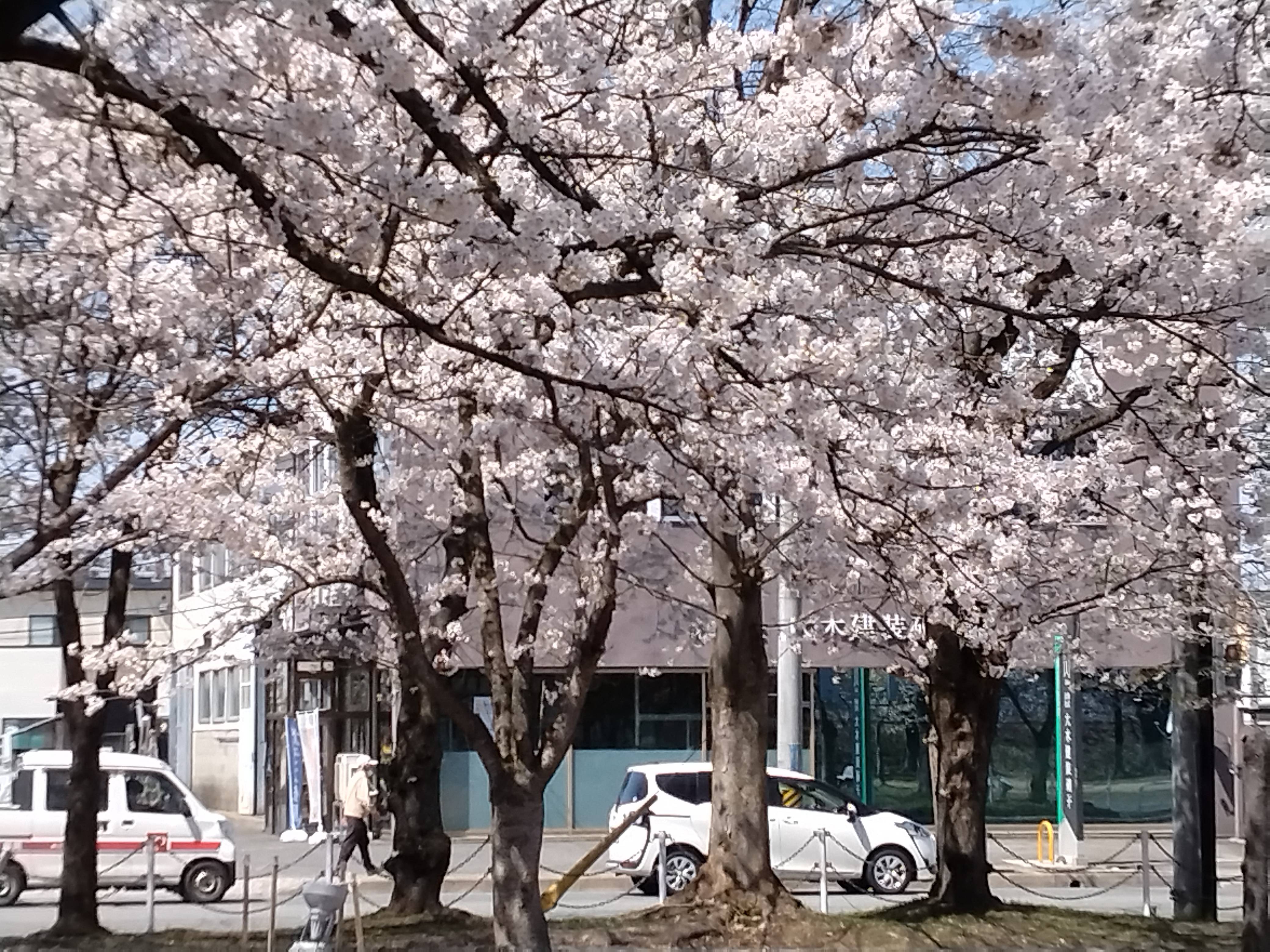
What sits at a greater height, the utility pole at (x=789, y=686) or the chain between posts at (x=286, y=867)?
the utility pole at (x=789, y=686)

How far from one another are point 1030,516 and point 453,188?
269 inches

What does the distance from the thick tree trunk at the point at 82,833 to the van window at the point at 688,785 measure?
7839mm

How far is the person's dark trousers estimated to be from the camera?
15.8m

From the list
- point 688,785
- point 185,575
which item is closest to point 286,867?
point 688,785

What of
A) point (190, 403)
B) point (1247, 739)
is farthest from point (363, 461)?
point (1247, 739)

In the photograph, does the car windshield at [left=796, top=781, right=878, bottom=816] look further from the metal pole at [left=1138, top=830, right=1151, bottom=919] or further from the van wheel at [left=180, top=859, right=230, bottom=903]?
the van wheel at [left=180, top=859, right=230, bottom=903]

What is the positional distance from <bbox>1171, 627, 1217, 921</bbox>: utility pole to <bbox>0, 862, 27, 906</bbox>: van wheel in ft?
42.4

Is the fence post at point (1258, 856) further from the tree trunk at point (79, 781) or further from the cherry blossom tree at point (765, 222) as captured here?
the tree trunk at point (79, 781)

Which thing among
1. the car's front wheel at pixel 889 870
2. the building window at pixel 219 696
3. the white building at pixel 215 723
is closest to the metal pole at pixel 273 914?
the car's front wheel at pixel 889 870

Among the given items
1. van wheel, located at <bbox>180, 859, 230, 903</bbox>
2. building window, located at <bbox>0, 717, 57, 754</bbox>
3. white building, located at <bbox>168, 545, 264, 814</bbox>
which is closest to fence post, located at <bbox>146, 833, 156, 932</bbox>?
van wheel, located at <bbox>180, 859, 230, 903</bbox>

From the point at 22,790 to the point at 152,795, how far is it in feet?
5.13

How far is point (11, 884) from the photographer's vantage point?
1753cm

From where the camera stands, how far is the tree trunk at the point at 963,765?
12.6 m

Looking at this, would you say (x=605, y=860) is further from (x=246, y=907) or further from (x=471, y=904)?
(x=246, y=907)
